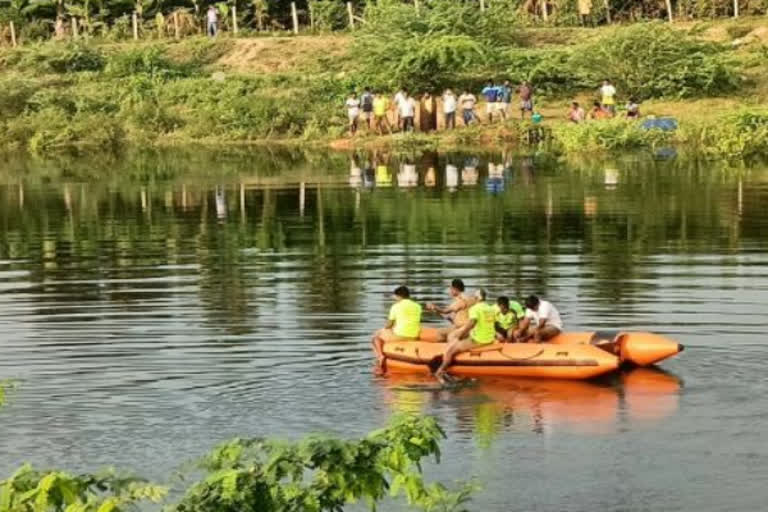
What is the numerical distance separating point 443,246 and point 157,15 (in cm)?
5255

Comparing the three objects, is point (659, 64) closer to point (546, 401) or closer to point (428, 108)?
point (428, 108)

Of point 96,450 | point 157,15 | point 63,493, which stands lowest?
point 96,450

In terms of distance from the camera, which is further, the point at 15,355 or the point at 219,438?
the point at 15,355

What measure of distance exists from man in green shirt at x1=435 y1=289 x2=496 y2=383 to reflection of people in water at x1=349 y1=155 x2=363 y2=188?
25.0m

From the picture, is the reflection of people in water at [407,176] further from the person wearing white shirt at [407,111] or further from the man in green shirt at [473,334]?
the man in green shirt at [473,334]

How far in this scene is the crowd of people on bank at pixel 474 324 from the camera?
2067 cm

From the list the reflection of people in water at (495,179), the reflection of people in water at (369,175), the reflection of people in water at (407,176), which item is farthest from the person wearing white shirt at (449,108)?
the reflection of people in water at (495,179)

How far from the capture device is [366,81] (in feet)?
213

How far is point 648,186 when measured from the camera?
43594 millimetres

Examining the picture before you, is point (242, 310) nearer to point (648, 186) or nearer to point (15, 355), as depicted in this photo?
point (15, 355)

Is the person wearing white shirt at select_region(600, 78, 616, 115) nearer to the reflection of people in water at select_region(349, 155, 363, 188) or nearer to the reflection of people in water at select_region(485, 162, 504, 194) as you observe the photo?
the reflection of people in water at select_region(485, 162, 504, 194)

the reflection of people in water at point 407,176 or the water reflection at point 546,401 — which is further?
the reflection of people in water at point 407,176

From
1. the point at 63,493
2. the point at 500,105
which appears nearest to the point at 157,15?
the point at 500,105

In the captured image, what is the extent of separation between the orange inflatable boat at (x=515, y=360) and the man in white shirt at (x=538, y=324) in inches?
24.0
